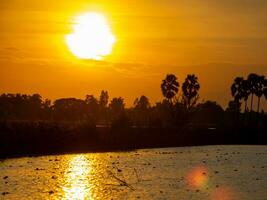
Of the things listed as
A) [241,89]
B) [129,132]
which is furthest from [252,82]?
[129,132]

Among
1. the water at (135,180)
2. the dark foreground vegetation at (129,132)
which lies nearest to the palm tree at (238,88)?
the dark foreground vegetation at (129,132)

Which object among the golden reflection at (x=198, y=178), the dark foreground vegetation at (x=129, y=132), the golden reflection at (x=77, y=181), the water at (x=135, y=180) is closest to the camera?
the water at (x=135, y=180)

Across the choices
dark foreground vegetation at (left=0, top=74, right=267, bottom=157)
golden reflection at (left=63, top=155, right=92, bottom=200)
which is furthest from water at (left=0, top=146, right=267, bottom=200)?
dark foreground vegetation at (left=0, top=74, right=267, bottom=157)

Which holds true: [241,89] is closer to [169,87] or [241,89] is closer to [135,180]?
[169,87]

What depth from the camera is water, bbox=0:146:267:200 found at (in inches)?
1587

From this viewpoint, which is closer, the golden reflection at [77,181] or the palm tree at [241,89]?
the golden reflection at [77,181]

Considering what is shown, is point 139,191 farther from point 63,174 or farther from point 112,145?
point 112,145

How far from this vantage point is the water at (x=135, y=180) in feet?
132

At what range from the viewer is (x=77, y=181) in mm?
48906

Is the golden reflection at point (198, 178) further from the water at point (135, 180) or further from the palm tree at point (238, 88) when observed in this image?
the palm tree at point (238, 88)

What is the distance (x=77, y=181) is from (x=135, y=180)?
5.27m

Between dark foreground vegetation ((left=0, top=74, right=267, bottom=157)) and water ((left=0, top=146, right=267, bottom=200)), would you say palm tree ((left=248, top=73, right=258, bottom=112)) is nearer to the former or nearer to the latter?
dark foreground vegetation ((left=0, top=74, right=267, bottom=157))

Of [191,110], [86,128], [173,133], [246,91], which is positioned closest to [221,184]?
[86,128]

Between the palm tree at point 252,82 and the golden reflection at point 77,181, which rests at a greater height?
the palm tree at point 252,82
